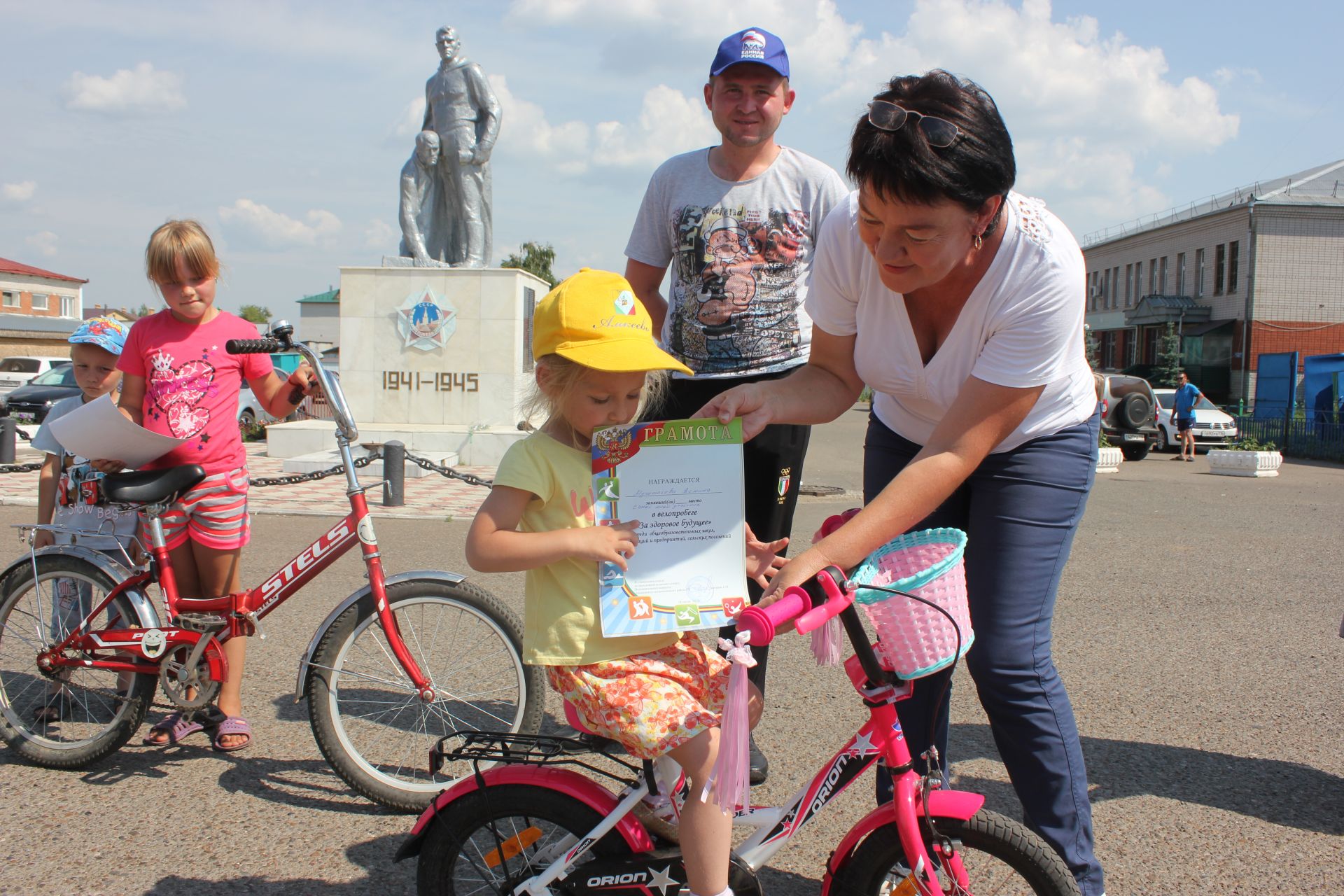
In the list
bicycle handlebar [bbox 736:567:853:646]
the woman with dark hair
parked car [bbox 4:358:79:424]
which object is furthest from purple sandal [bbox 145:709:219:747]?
parked car [bbox 4:358:79:424]

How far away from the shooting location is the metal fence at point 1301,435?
19984 mm

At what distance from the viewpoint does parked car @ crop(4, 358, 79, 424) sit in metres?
17.9

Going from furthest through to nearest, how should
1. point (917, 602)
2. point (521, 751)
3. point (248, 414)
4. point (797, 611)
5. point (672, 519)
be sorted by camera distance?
point (248, 414) → point (521, 751) → point (672, 519) → point (917, 602) → point (797, 611)

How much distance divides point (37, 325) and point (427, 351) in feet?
173

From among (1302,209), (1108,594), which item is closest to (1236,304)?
(1302,209)

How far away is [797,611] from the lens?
1.61m

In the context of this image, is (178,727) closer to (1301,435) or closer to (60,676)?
(60,676)

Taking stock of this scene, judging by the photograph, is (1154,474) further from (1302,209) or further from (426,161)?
(1302,209)

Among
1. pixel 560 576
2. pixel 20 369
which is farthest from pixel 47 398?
pixel 560 576

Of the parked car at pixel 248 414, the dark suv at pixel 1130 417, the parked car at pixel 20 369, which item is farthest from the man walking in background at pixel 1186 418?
the parked car at pixel 20 369

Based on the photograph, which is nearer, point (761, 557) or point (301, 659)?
point (761, 557)

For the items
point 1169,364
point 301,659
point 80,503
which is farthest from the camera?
point 1169,364

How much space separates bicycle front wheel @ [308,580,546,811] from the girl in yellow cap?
1.08 meters

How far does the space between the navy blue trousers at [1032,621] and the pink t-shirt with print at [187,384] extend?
8.65 ft
